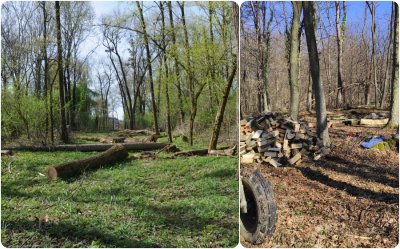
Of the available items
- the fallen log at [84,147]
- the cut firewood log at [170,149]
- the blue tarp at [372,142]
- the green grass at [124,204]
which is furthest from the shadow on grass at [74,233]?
the blue tarp at [372,142]

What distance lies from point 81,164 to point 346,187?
183 cm

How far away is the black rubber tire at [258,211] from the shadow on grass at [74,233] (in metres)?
0.58

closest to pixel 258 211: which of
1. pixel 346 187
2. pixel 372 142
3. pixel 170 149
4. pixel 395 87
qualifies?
pixel 346 187

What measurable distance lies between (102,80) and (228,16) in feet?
3.17

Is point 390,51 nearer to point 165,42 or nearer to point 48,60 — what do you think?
point 165,42

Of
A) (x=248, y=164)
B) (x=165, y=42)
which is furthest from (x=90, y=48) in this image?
(x=248, y=164)

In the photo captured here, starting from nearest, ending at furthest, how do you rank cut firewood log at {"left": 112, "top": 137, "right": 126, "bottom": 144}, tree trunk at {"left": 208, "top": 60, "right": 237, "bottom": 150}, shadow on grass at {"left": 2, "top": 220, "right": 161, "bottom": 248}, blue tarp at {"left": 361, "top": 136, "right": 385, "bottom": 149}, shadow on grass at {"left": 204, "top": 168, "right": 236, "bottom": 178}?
blue tarp at {"left": 361, "top": 136, "right": 385, "bottom": 149}
shadow on grass at {"left": 2, "top": 220, "right": 161, "bottom": 248}
tree trunk at {"left": 208, "top": 60, "right": 237, "bottom": 150}
shadow on grass at {"left": 204, "top": 168, "right": 236, "bottom": 178}
cut firewood log at {"left": 112, "top": 137, "right": 126, "bottom": 144}

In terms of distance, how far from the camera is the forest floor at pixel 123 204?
229 cm

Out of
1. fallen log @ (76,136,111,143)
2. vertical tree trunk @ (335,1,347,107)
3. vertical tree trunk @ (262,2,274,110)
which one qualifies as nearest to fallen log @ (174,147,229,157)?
fallen log @ (76,136,111,143)

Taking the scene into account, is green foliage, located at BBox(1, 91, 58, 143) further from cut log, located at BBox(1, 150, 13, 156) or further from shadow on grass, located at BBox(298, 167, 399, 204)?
shadow on grass, located at BBox(298, 167, 399, 204)

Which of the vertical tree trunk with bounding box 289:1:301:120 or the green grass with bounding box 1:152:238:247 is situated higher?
the vertical tree trunk with bounding box 289:1:301:120

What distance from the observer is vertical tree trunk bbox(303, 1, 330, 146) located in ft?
6.55

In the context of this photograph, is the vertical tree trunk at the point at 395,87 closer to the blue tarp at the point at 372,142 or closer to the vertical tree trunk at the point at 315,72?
the blue tarp at the point at 372,142

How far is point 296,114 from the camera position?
79.1 inches
